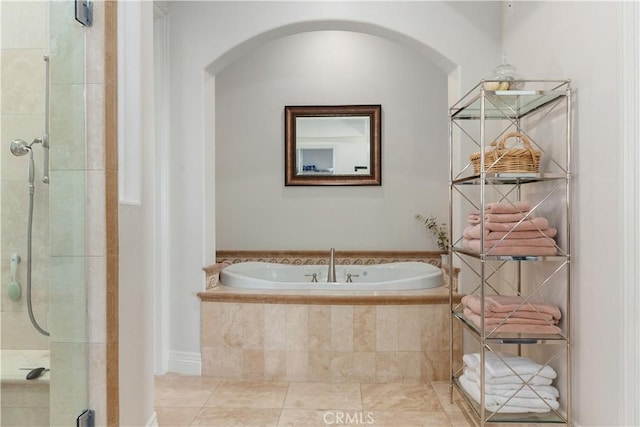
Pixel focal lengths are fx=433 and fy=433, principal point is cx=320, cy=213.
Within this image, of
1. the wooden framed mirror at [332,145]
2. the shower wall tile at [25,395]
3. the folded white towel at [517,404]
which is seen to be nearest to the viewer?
the shower wall tile at [25,395]

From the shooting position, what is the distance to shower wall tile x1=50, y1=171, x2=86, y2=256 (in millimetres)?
1548

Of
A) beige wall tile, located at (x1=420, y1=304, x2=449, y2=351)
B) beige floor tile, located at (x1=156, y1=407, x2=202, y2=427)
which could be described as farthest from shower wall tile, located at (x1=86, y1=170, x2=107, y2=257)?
beige wall tile, located at (x1=420, y1=304, x2=449, y2=351)

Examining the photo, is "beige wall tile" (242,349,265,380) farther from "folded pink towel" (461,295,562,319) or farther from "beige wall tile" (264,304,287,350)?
"folded pink towel" (461,295,562,319)

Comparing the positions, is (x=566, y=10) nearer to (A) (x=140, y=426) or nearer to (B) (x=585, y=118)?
(B) (x=585, y=118)

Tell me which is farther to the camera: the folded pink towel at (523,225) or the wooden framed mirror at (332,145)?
the wooden framed mirror at (332,145)

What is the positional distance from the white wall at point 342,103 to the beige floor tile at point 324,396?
4.87ft

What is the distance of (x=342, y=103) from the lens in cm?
388

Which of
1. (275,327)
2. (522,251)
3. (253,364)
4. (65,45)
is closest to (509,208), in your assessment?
(522,251)

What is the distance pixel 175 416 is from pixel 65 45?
1.79 meters

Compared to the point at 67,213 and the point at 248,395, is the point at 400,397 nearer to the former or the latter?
the point at 248,395

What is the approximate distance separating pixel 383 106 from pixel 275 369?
241cm

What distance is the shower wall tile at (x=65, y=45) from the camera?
154 cm

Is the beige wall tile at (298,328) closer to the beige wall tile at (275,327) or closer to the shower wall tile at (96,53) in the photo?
the beige wall tile at (275,327)

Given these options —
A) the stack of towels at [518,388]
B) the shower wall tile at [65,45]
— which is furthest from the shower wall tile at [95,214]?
the stack of towels at [518,388]
